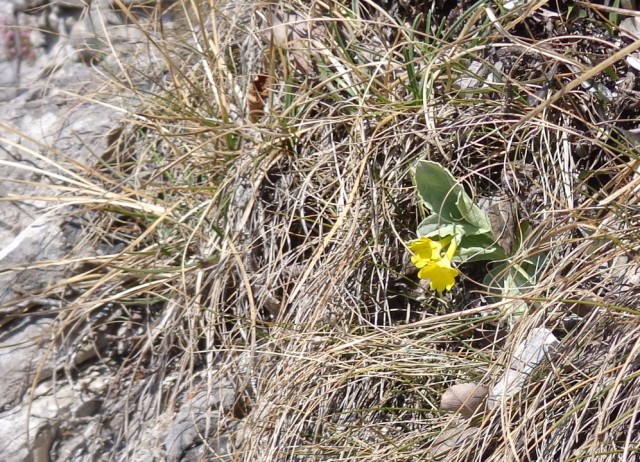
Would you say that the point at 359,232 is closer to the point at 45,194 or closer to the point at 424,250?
the point at 424,250

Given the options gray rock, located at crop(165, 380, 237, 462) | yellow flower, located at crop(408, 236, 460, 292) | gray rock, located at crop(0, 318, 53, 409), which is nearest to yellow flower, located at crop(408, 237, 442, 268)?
yellow flower, located at crop(408, 236, 460, 292)

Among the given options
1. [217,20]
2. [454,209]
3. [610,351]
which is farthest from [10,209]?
[610,351]

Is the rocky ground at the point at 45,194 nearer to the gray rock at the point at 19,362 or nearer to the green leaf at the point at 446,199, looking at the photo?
the gray rock at the point at 19,362

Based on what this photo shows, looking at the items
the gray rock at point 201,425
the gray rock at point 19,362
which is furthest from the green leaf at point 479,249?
the gray rock at point 19,362

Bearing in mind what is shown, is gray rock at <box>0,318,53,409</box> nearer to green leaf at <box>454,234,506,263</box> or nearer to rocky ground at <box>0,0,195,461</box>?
rocky ground at <box>0,0,195,461</box>

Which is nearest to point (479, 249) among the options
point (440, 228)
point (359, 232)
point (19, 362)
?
point (440, 228)
